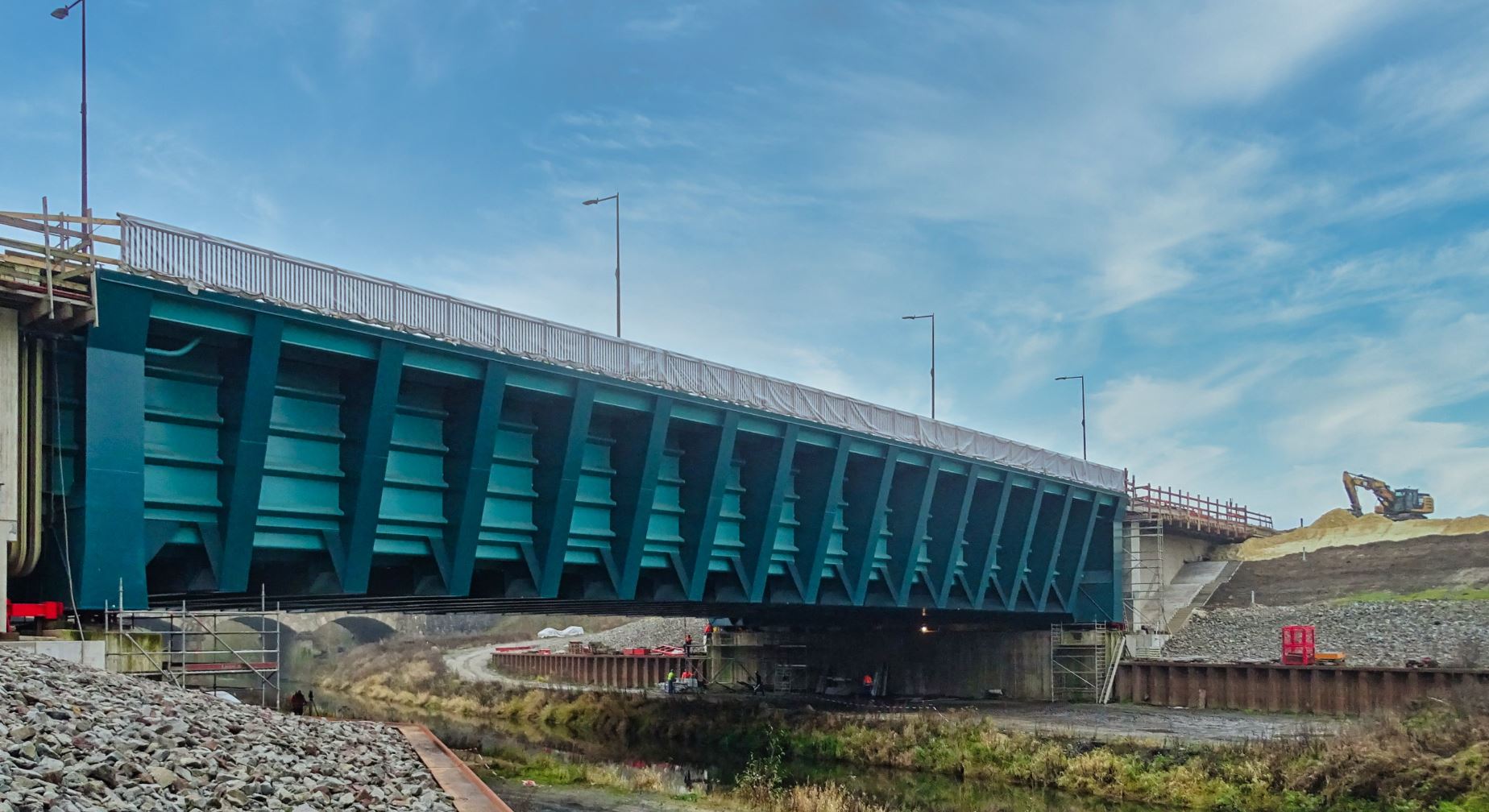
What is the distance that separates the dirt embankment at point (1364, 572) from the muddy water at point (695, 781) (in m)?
31.9

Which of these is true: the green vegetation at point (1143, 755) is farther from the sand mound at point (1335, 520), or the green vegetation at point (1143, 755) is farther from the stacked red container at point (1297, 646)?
the sand mound at point (1335, 520)

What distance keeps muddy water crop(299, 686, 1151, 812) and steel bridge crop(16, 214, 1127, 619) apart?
4.97 meters

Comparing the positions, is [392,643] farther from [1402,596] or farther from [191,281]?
[191,281]

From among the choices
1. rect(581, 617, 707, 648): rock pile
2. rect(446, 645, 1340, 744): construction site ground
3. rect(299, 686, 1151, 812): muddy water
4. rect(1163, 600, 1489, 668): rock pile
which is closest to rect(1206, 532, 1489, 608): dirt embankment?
rect(1163, 600, 1489, 668): rock pile

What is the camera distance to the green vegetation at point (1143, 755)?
28.8 m

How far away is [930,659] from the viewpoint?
5912cm

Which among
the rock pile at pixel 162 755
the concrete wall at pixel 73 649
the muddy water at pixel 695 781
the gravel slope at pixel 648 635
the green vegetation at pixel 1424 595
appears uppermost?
the green vegetation at pixel 1424 595

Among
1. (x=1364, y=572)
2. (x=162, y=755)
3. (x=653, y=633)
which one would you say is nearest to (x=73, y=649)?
(x=162, y=755)

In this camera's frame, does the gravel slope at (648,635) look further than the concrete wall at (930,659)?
Yes

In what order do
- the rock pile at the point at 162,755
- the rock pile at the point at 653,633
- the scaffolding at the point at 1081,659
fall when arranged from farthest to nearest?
1. the rock pile at the point at 653,633
2. the scaffolding at the point at 1081,659
3. the rock pile at the point at 162,755

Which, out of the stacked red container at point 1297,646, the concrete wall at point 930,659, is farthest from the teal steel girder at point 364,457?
the concrete wall at point 930,659

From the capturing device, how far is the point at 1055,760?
3550 centimetres

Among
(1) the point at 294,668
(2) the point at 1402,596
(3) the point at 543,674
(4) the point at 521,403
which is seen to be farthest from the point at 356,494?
(1) the point at 294,668

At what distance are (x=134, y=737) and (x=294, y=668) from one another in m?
95.0
